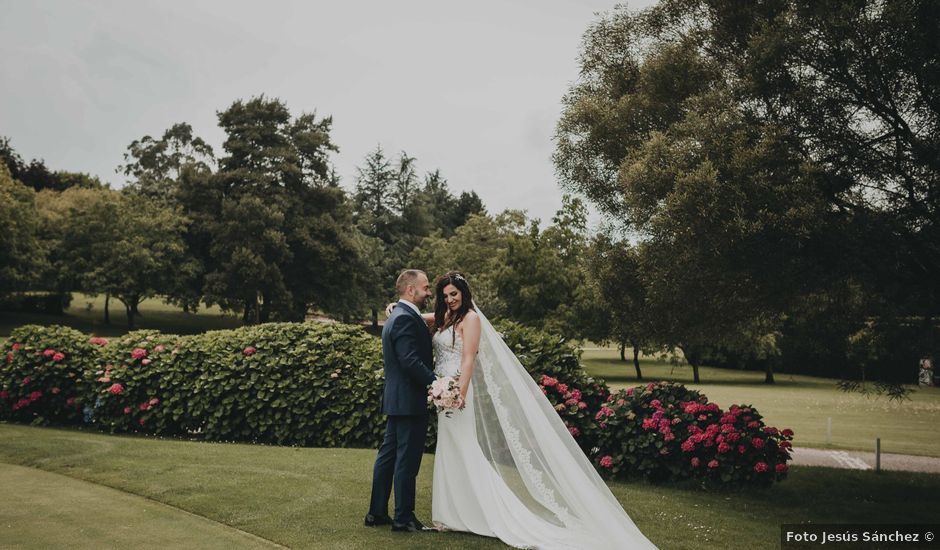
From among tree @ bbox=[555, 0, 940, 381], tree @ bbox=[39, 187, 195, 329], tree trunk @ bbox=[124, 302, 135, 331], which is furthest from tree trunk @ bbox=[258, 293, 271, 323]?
tree @ bbox=[555, 0, 940, 381]

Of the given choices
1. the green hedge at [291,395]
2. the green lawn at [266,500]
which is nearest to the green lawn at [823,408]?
the green lawn at [266,500]

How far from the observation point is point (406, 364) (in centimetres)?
657

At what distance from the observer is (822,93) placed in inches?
334

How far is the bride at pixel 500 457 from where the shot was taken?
6375 millimetres

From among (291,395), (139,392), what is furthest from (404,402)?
(139,392)

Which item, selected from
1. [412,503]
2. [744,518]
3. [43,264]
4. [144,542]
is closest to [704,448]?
[744,518]

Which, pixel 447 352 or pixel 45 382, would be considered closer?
pixel 447 352

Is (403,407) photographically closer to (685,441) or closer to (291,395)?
(685,441)

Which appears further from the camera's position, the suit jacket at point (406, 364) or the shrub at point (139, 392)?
the shrub at point (139, 392)

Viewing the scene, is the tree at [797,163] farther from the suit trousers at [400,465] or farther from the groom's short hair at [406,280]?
the suit trousers at [400,465]

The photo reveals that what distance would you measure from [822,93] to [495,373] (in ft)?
18.2

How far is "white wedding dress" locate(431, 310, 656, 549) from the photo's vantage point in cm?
633

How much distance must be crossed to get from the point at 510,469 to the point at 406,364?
1530 millimetres

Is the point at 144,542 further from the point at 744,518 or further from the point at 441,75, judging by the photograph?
the point at 441,75
